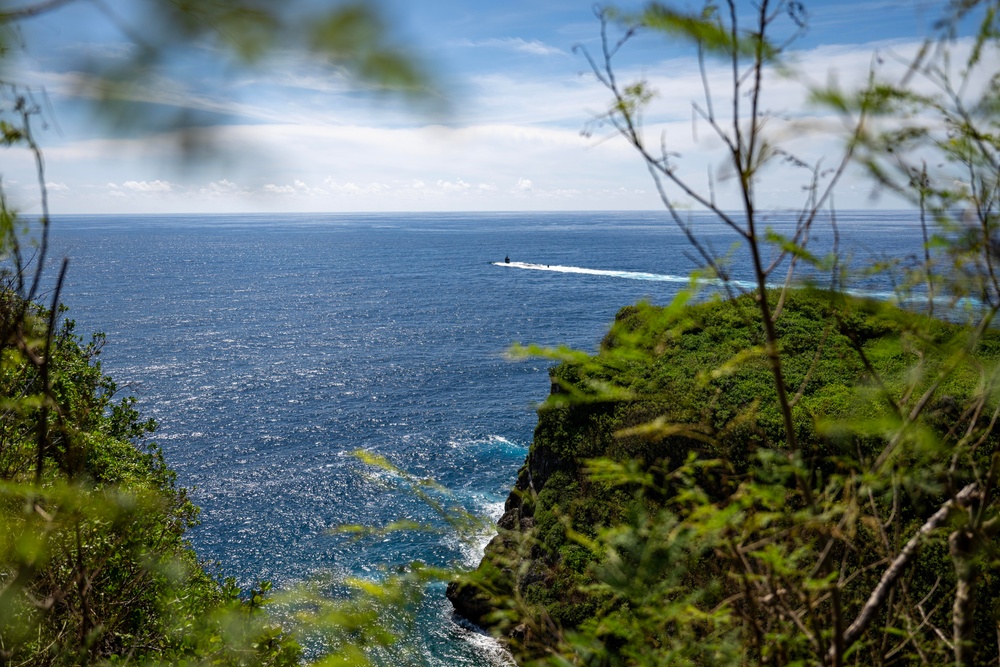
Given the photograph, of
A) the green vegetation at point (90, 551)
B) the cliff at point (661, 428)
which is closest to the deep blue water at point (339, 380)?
the cliff at point (661, 428)

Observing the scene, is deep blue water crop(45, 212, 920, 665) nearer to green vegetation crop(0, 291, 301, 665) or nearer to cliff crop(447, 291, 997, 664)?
cliff crop(447, 291, 997, 664)

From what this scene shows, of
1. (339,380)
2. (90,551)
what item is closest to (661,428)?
(90,551)

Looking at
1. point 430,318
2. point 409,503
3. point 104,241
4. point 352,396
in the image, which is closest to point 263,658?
point 409,503

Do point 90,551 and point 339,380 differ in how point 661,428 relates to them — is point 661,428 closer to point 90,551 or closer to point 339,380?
point 90,551

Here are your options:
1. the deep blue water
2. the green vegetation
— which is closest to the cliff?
the deep blue water

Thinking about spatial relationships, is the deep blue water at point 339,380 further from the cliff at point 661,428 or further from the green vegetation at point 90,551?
the green vegetation at point 90,551

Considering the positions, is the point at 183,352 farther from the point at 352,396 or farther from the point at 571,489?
the point at 571,489

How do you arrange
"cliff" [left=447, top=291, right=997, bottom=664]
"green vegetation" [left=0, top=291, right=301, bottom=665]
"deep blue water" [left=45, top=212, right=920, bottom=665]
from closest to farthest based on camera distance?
"green vegetation" [left=0, top=291, right=301, bottom=665], "cliff" [left=447, top=291, right=997, bottom=664], "deep blue water" [left=45, top=212, right=920, bottom=665]

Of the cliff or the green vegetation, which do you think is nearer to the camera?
the green vegetation

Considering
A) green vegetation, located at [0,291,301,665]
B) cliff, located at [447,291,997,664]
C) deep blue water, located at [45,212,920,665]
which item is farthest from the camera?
deep blue water, located at [45,212,920,665]
